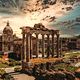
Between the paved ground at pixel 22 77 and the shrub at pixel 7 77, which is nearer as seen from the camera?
the shrub at pixel 7 77

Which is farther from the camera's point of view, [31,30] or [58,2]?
[58,2]

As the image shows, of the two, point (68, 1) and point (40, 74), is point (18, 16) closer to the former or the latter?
point (68, 1)

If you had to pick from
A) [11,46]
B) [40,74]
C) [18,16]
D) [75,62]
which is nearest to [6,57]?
[11,46]

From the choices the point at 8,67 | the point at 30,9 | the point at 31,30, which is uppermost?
the point at 30,9

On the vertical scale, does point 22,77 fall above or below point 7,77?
below

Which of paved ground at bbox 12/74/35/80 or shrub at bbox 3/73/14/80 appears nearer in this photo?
shrub at bbox 3/73/14/80

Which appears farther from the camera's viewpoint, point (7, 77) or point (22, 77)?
point (22, 77)

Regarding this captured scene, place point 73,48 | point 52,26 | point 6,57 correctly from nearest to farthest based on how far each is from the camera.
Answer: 1. point 6,57
2. point 73,48
3. point 52,26

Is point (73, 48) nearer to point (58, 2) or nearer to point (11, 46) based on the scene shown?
point (11, 46)

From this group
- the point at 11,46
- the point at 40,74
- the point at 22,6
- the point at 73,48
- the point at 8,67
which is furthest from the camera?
the point at 22,6

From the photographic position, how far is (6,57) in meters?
90.1

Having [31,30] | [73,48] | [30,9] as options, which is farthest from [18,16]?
[31,30]

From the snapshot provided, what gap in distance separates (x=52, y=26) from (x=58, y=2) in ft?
103

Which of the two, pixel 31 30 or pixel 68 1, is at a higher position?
pixel 68 1
